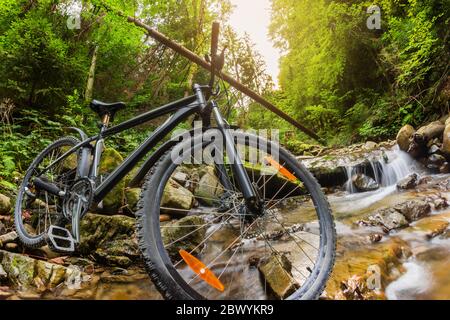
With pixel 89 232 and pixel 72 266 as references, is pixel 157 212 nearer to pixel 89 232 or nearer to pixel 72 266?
pixel 72 266

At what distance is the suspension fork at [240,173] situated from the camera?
1645 millimetres

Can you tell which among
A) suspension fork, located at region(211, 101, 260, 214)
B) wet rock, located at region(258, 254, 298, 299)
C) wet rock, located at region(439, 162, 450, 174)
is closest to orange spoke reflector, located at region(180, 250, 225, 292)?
suspension fork, located at region(211, 101, 260, 214)

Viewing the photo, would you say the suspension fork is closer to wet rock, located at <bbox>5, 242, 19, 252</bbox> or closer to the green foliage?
wet rock, located at <bbox>5, 242, 19, 252</bbox>

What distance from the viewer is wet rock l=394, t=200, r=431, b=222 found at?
388 cm

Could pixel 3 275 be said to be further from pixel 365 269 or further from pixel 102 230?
pixel 365 269

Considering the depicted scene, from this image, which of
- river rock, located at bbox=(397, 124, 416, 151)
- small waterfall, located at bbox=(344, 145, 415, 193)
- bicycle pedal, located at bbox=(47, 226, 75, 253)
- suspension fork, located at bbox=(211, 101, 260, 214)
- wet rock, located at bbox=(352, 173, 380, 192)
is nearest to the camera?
suspension fork, located at bbox=(211, 101, 260, 214)

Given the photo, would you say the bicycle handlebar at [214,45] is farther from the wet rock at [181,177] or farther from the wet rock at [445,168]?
the wet rock at [445,168]

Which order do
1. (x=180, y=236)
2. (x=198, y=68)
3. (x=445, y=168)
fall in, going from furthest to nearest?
(x=198, y=68) < (x=445, y=168) < (x=180, y=236)

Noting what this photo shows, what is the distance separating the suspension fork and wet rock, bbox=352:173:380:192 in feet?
20.4

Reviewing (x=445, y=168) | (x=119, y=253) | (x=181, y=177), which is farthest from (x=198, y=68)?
(x=119, y=253)

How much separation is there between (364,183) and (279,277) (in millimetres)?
5836

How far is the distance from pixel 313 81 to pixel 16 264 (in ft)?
46.6

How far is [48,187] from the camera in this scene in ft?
9.12
